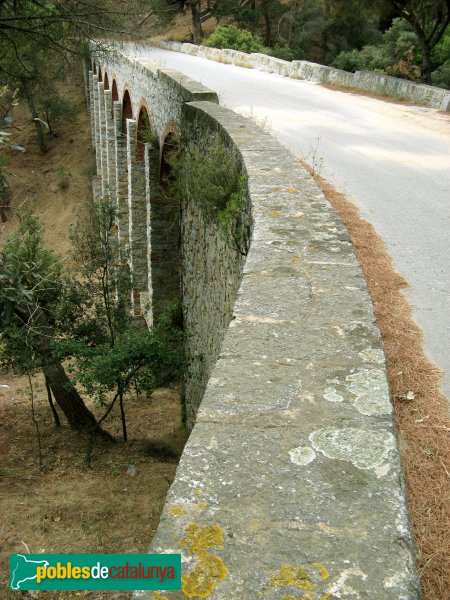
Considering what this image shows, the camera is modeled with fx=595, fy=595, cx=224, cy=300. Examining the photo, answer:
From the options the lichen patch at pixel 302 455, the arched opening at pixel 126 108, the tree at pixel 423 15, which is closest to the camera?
the lichen patch at pixel 302 455

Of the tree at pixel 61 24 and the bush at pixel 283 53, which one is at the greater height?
the tree at pixel 61 24

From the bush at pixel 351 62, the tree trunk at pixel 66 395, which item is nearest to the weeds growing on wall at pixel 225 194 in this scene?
the tree trunk at pixel 66 395

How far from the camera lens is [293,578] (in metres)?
1.43

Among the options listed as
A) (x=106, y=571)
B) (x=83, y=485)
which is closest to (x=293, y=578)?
(x=106, y=571)

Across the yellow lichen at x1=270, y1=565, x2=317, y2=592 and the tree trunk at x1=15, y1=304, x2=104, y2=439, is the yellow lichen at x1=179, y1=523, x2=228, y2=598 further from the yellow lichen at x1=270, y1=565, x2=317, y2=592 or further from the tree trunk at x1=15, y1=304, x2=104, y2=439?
the tree trunk at x1=15, y1=304, x2=104, y2=439

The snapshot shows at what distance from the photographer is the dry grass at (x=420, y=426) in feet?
6.19

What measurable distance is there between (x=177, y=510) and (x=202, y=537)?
4.8 inches

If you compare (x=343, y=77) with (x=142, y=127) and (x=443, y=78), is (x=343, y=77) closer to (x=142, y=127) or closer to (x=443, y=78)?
(x=142, y=127)

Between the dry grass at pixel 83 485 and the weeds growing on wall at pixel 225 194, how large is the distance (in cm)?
316

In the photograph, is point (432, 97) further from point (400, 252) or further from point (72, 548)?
point (72, 548)

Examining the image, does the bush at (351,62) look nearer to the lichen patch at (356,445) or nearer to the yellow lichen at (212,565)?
the lichen patch at (356,445)

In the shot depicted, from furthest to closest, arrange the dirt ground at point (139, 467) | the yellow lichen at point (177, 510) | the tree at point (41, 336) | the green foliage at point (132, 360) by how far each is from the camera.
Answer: the tree at point (41, 336) < the green foliage at point (132, 360) < the dirt ground at point (139, 467) < the yellow lichen at point (177, 510)

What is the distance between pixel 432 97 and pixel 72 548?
423 inches

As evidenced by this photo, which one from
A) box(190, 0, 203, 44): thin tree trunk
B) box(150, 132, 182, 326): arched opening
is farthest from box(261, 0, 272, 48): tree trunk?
box(150, 132, 182, 326): arched opening
